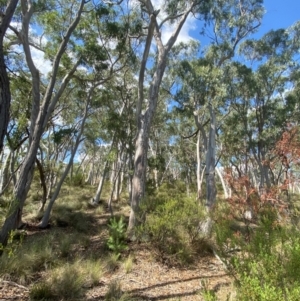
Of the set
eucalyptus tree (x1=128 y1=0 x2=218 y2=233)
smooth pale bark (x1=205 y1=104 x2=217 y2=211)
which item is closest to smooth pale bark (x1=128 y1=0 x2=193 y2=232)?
eucalyptus tree (x1=128 y1=0 x2=218 y2=233)

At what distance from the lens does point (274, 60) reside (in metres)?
14.5

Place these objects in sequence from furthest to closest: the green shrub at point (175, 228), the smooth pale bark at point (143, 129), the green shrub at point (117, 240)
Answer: the smooth pale bark at point (143, 129)
the green shrub at point (117, 240)
the green shrub at point (175, 228)

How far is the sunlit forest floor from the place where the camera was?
432 centimetres

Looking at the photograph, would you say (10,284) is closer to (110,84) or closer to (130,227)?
(130,227)

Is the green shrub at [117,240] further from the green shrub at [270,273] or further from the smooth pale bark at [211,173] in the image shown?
the smooth pale bark at [211,173]

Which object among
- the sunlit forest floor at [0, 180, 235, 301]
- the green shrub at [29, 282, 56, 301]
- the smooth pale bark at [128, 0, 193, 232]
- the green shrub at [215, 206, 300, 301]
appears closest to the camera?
the green shrub at [215, 206, 300, 301]

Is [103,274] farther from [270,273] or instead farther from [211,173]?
[211,173]

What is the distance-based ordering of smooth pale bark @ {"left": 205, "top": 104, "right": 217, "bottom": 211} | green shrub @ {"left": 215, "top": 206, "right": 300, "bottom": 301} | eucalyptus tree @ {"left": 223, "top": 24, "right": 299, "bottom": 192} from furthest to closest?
eucalyptus tree @ {"left": 223, "top": 24, "right": 299, "bottom": 192}
smooth pale bark @ {"left": 205, "top": 104, "right": 217, "bottom": 211}
green shrub @ {"left": 215, "top": 206, "right": 300, "bottom": 301}

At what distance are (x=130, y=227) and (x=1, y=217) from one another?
380cm

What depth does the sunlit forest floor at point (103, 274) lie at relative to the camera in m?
4.32

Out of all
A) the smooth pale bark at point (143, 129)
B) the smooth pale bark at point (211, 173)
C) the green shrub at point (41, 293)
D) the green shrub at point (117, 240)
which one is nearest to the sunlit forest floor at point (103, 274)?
the green shrub at point (41, 293)

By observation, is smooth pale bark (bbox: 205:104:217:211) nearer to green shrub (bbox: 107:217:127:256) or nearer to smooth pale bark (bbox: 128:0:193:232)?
smooth pale bark (bbox: 128:0:193:232)

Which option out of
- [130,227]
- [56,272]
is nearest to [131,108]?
[130,227]

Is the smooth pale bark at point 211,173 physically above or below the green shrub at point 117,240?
above
